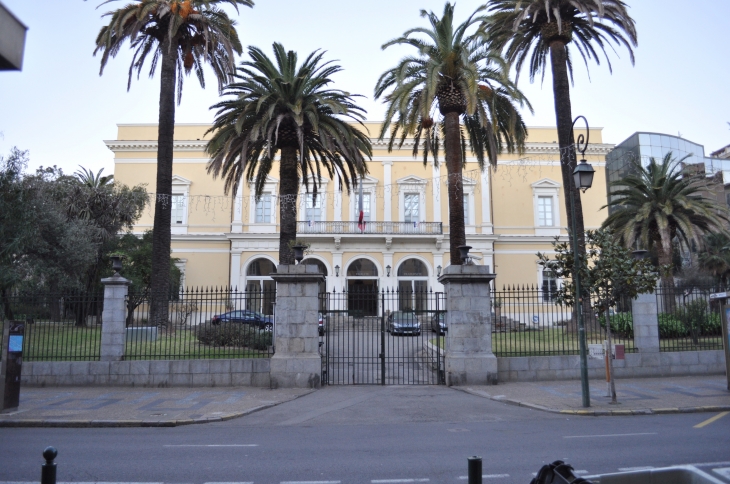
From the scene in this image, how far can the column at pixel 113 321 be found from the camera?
52.0ft

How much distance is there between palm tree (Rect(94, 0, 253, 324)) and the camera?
69.2 feet

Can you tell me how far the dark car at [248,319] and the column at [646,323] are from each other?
1084 centimetres

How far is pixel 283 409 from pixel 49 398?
6.00 m

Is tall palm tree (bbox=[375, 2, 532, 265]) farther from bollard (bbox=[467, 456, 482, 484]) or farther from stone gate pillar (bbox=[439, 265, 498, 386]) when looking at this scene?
bollard (bbox=[467, 456, 482, 484])

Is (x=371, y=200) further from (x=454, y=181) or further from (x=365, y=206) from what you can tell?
(x=454, y=181)

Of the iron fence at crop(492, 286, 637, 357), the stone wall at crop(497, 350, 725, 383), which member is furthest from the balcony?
the stone wall at crop(497, 350, 725, 383)

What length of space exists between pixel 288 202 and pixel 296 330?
5.04 meters

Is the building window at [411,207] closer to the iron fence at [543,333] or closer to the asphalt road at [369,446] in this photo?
the iron fence at [543,333]

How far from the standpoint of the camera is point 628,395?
1422 centimetres

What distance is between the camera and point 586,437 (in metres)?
9.49

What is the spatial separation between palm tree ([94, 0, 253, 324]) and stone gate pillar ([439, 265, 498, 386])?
1071 cm

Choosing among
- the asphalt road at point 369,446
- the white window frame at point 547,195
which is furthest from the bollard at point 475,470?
the white window frame at point 547,195

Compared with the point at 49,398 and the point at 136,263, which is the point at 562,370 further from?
the point at 136,263

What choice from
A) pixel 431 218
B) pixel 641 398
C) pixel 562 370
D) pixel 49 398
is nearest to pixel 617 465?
pixel 641 398
